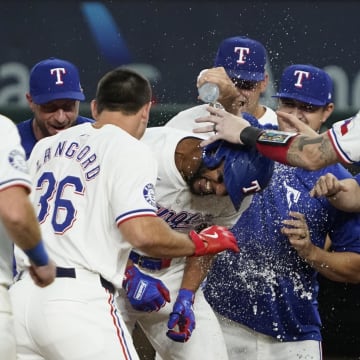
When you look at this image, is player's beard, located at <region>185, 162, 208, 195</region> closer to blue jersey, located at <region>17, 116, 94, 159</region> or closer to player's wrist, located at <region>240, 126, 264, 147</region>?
player's wrist, located at <region>240, 126, 264, 147</region>

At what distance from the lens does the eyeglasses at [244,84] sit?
5996 millimetres

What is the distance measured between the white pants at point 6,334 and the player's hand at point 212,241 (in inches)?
32.8

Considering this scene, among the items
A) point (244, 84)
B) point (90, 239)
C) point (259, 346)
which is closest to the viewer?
point (90, 239)

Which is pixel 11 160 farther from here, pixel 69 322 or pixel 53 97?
pixel 53 97

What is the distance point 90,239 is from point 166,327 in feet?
3.58

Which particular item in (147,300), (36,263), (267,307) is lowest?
(267,307)

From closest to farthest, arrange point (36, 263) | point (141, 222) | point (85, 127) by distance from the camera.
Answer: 1. point (36, 263)
2. point (141, 222)
3. point (85, 127)

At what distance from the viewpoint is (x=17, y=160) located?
3.95 meters

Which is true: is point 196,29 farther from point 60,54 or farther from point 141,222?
point 141,222

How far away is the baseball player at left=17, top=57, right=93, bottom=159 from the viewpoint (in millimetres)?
6246

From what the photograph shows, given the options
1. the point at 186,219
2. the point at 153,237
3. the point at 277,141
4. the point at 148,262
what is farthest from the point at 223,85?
the point at 153,237

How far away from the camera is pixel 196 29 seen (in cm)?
913

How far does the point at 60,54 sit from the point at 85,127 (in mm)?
4794

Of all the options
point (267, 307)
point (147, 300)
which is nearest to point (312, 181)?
point (267, 307)
